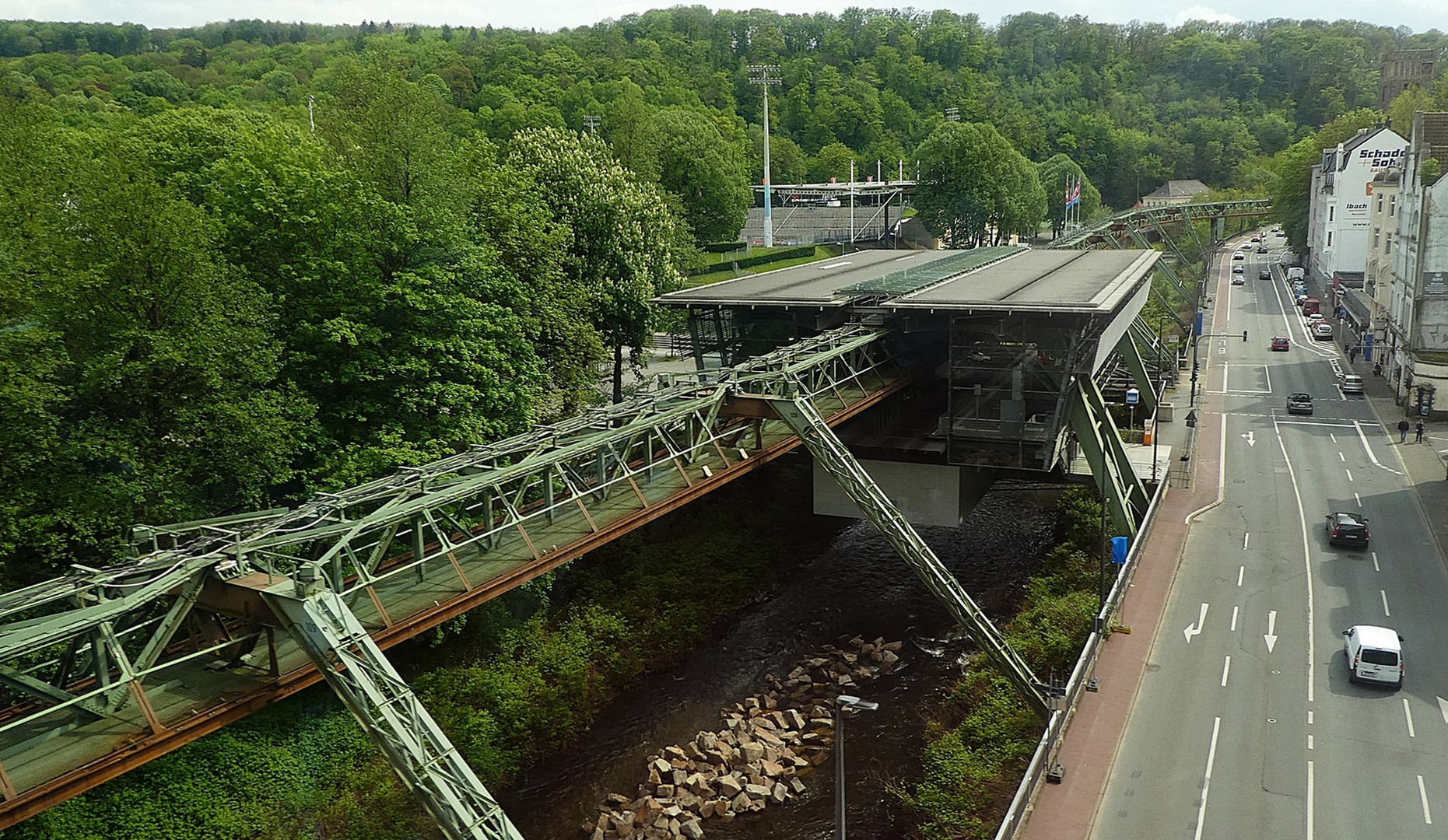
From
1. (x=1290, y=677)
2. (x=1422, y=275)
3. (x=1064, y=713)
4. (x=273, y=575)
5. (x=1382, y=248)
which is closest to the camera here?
(x=273, y=575)

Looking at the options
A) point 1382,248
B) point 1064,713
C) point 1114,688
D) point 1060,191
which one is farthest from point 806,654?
point 1060,191

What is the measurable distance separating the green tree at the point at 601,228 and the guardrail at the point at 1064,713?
2113cm

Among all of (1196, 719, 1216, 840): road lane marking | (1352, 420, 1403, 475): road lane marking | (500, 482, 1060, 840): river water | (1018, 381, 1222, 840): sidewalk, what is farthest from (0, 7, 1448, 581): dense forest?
(1352, 420, 1403, 475): road lane marking

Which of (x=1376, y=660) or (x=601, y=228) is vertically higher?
(x=601, y=228)

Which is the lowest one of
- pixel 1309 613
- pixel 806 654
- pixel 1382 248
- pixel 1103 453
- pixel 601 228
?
pixel 806 654

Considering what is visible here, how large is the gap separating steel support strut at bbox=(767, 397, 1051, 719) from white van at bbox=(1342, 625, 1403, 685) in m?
8.52

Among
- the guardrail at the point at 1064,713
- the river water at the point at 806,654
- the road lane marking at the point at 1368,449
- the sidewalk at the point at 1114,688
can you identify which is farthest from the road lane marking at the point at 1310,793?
the road lane marking at the point at 1368,449

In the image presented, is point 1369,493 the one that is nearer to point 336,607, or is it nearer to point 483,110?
point 336,607

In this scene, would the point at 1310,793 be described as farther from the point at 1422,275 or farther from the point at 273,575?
the point at 1422,275

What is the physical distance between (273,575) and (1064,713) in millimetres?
17639

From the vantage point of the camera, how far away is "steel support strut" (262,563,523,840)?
15.1 metres

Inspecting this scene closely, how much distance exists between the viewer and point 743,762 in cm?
2817

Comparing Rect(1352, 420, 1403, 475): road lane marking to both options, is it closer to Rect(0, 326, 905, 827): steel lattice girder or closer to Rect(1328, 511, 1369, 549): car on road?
Rect(1328, 511, 1369, 549): car on road

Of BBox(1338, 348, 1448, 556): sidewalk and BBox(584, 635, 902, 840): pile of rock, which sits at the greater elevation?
BBox(1338, 348, 1448, 556): sidewalk
